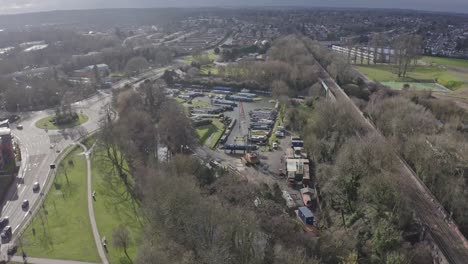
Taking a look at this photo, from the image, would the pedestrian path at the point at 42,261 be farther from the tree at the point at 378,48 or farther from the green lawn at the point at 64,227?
the tree at the point at 378,48

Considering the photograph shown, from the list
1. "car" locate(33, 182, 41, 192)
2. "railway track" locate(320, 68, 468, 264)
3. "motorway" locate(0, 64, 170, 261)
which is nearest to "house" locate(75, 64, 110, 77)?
"motorway" locate(0, 64, 170, 261)

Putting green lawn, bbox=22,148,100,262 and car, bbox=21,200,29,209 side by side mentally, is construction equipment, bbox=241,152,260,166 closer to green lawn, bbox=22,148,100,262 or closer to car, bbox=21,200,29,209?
green lawn, bbox=22,148,100,262

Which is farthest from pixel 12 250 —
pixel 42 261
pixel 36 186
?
pixel 36 186

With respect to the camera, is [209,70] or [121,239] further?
[209,70]

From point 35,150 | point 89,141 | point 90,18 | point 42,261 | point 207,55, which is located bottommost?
point 42,261

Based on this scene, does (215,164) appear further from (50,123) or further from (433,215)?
(50,123)

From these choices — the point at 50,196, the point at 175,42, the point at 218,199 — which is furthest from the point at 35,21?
the point at 218,199

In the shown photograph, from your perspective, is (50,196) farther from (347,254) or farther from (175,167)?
(347,254)
